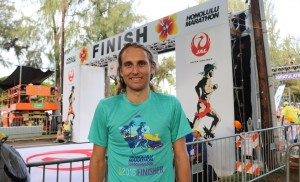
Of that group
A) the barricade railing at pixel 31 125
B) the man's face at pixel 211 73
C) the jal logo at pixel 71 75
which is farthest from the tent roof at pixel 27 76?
the man's face at pixel 211 73

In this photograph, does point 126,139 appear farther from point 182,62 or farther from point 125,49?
point 182,62

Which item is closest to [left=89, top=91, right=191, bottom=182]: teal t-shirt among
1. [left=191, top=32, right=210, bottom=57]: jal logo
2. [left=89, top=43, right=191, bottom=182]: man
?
[left=89, top=43, right=191, bottom=182]: man

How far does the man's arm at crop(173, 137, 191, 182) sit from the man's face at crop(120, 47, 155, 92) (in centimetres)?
41

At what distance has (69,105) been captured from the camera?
13281 mm

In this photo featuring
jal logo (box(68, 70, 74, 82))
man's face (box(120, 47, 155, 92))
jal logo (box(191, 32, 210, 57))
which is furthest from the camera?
jal logo (box(68, 70, 74, 82))

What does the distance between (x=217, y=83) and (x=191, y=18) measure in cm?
205

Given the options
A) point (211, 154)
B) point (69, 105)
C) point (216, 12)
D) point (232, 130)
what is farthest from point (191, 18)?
point (69, 105)

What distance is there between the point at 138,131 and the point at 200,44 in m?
5.90

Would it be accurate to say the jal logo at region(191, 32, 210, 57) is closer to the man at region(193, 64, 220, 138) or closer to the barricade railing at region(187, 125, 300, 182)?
the man at region(193, 64, 220, 138)

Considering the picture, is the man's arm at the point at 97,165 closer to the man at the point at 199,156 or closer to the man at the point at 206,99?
the man at the point at 199,156

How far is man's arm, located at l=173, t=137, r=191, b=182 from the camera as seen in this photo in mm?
1568

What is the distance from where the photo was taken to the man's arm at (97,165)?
1588mm

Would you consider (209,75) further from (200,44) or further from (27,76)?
(27,76)

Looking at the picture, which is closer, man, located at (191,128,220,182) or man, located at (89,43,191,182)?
man, located at (89,43,191,182)
